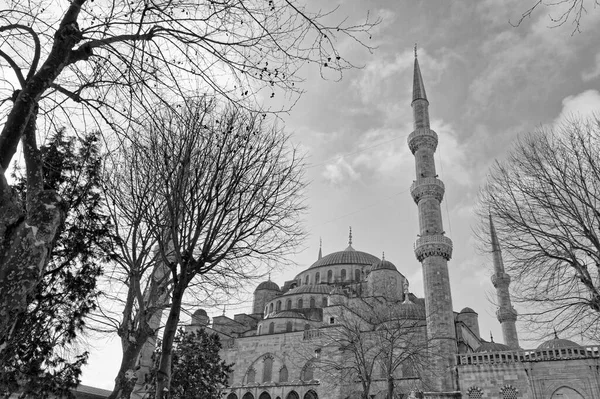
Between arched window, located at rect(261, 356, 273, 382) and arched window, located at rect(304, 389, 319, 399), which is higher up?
arched window, located at rect(261, 356, 273, 382)

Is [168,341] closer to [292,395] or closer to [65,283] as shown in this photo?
[65,283]

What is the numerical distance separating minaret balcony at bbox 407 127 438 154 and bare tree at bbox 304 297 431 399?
37.3 feet

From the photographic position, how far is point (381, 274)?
3947 centimetres

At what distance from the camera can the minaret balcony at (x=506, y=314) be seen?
113 ft

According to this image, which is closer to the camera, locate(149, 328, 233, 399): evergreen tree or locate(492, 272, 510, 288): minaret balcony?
locate(149, 328, 233, 399): evergreen tree

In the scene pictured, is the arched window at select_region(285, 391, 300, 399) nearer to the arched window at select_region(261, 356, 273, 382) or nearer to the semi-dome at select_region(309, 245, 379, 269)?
the arched window at select_region(261, 356, 273, 382)

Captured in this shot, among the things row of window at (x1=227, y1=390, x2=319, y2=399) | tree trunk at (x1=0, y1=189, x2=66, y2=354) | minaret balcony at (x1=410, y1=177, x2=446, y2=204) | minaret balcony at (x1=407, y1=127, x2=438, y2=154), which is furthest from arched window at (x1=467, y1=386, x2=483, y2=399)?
tree trunk at (x1=0, y1=189, x2=66, y2=354)

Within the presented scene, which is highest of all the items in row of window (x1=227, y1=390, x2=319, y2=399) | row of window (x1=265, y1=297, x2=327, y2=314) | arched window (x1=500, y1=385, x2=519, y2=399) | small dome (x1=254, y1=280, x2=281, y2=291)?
small dome (x1=254, y1=280, x2=281, y2=291)

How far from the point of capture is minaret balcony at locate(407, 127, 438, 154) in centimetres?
3112

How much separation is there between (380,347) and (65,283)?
1764 cm

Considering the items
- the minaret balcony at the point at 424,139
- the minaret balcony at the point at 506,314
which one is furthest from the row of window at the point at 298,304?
the minaret balcony at the point at 424,139

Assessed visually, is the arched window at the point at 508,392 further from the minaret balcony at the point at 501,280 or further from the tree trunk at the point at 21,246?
the tree trunk at the point at 21,246

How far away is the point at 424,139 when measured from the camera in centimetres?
3117

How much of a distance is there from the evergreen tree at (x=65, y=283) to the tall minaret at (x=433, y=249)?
17826mm
